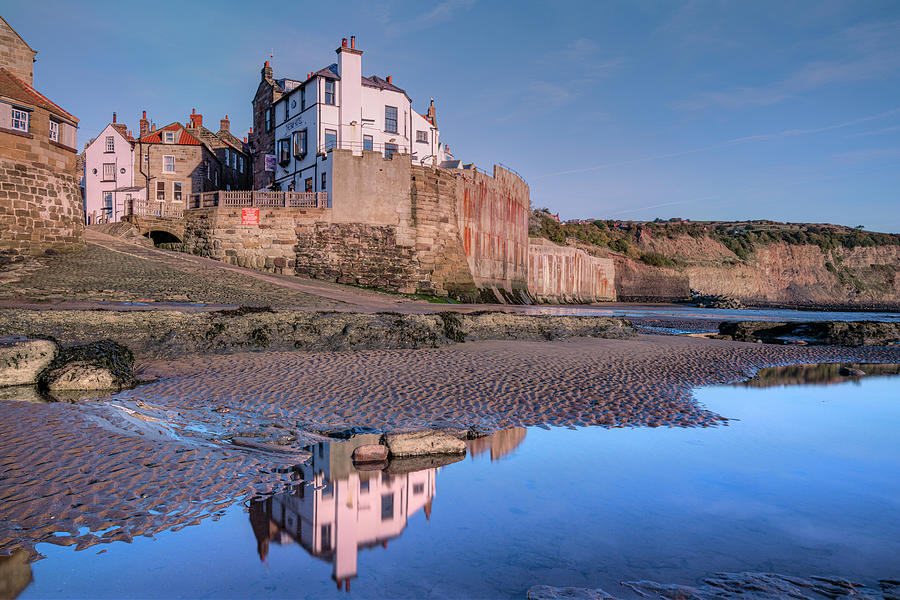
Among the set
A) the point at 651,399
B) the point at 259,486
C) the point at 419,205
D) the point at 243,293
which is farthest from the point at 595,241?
the point at 259,486

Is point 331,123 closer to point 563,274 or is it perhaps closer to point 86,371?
point 563,274

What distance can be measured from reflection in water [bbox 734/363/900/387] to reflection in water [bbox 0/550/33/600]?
10.2 metres

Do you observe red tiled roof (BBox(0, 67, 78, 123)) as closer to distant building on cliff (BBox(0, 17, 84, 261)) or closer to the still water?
distant building on cliff (BBox(0, 17, 84, 261))

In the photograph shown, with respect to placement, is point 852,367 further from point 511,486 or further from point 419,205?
point 419,205

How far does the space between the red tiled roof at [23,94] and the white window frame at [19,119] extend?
422 millimetres

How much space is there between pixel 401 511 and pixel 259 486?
43.4 inches

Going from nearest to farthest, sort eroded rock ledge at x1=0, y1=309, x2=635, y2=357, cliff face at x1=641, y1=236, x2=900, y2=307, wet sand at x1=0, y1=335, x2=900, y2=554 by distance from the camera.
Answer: wet sand at x1=0, y1=335, x2=900, y2=554 < eroded rock ledge at x1=0, y1=309, x2=635, y2=357 < cliff face at x1=641, y1=236, x2=900, y2=307

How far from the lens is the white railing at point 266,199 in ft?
97.1

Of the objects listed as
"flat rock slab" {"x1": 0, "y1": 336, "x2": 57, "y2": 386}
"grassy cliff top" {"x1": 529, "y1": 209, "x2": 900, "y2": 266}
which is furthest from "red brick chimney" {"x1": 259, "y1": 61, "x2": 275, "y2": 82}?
"flat rock slab" {"x1": 0, "y1": 336, "x2": 57, "y2": 386}

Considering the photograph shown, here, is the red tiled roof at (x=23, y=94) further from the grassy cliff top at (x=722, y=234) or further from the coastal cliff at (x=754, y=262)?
the coastal cliff at (x=754, y=262)

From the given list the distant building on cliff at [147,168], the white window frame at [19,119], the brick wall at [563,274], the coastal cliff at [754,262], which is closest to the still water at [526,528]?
the white window frame at [19,119]

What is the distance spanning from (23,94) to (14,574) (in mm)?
23313

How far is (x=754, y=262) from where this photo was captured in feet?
311

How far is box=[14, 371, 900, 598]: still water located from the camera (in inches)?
112
